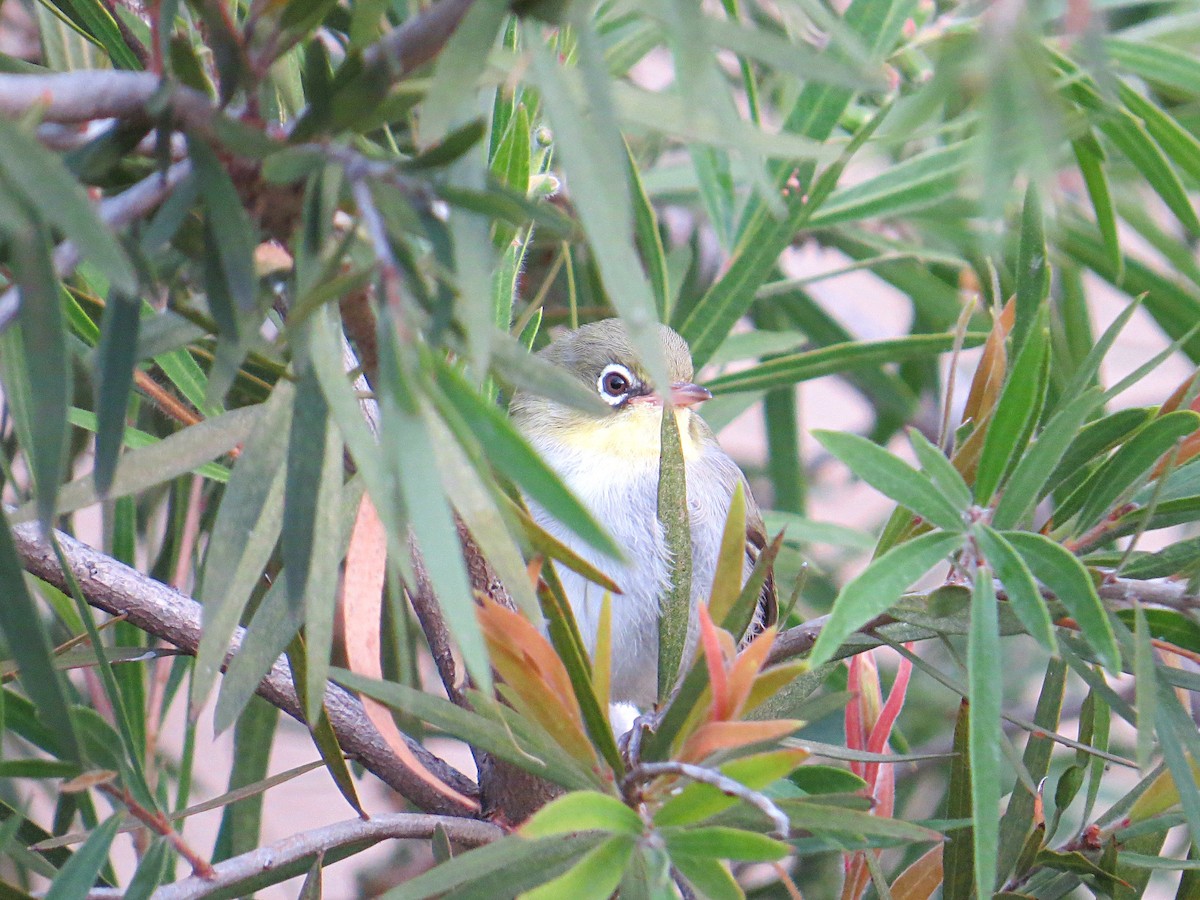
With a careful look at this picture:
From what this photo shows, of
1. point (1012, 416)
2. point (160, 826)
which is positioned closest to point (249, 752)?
point (160, 826)

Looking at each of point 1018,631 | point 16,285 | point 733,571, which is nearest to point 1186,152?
point 1018,631

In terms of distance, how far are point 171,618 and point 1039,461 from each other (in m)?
0.81

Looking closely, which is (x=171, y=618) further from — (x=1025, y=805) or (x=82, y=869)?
(x=1025, y=805)

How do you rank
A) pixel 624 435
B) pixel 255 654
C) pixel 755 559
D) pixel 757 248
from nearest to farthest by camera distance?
pixel 255 654 → pixel 757 248 → pixel 755 559 → pixel 624 435

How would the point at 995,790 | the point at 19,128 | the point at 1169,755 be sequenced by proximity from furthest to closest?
the point at 1169,755 → the point at 995,790 → the point at 19,128

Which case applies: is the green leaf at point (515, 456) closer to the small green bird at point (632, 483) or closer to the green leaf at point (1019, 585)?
the green leaf at point (1019, 585)

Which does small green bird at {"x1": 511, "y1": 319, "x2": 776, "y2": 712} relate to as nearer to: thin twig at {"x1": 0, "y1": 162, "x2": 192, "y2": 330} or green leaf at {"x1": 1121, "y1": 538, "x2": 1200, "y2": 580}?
green leaf at {"x1": 1121, "y1": 538, "x2": 1200, "y2": 580}

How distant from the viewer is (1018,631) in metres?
1.03

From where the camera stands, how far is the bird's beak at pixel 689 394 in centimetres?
188

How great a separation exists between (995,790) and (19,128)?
74 cm

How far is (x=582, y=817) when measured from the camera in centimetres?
77

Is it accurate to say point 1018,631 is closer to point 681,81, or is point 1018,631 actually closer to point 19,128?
point 681,81

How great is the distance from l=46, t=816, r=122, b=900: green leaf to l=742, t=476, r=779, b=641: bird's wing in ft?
3.88

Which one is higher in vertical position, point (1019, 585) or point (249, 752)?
point (1019, 585)
